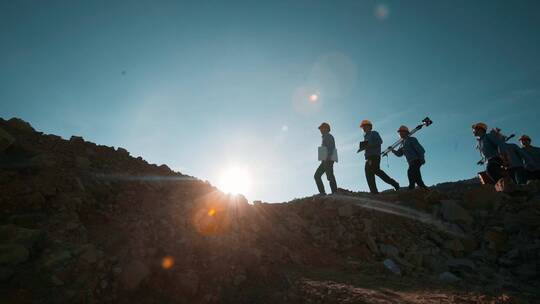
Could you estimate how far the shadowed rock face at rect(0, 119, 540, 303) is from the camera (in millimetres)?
4293

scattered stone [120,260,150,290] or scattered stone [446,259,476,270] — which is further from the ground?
scattered stone [120,260,150,290]

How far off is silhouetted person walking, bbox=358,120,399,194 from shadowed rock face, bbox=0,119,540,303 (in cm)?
161

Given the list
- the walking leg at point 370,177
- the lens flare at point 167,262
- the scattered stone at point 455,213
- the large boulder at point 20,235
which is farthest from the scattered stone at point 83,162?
the scattered stone at point 455,213

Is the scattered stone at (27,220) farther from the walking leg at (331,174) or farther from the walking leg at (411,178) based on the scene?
the walking leg at (411,178)

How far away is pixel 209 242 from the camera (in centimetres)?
538

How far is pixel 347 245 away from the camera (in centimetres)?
720

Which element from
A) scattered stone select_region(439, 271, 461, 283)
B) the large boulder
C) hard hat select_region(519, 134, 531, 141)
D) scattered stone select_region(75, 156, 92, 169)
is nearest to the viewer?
the large boulder

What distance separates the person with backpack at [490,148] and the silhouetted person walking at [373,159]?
276 centimetres

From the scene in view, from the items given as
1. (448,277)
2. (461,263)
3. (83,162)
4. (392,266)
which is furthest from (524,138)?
(83,162)

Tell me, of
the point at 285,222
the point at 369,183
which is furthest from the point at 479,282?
the point at 369,183

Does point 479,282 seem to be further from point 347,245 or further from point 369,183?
point 369,183

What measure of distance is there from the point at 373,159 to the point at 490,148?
11.1ft

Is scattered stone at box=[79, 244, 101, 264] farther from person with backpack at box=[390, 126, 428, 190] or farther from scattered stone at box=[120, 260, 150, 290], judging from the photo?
person with backpack at box=[390, 126, 428, 190]

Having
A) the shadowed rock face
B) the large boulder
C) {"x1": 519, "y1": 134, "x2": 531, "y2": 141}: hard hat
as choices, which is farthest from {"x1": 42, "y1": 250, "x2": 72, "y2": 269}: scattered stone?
{"x1": 519, "y1": 134, "x2": 531, "y2": 141}: hard hat
